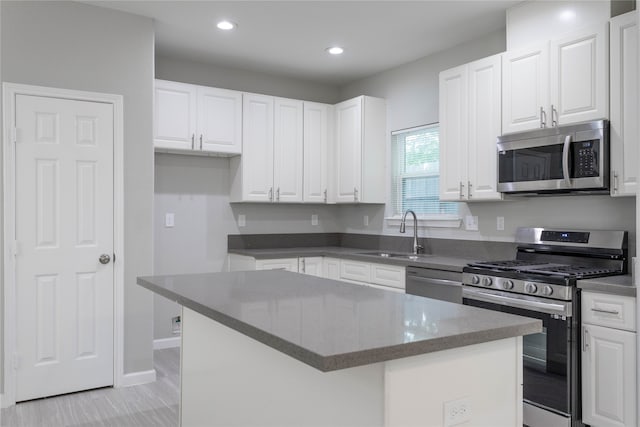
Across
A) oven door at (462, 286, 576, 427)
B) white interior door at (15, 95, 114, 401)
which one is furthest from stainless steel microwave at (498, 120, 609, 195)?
white interior door at (15, 95, 114, 401)

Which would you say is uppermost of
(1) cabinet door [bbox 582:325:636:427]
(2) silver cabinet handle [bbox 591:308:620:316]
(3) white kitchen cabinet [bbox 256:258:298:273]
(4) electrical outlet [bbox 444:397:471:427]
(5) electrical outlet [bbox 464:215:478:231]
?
(5) electrical outlet [bbox 464:215:478:231]

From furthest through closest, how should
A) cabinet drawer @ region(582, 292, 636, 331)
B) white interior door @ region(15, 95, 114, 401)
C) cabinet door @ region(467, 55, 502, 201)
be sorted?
cabinet door @ region(467, 55, 502, 201) → white interior door @ region(15, 95, 114, 401) → cabinet drawer @ region(582, 292, 636, 331)

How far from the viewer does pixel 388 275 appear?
4027mm

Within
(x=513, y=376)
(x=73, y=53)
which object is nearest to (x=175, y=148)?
(x=73, y=53)

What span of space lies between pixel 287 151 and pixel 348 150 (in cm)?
61

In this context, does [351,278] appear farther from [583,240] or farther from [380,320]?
[380,320]

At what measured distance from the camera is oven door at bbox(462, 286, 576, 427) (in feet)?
8.91

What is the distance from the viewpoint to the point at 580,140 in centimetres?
298

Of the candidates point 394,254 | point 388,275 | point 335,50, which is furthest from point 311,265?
point 335,50

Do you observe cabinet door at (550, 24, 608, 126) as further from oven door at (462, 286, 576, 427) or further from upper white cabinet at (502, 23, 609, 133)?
oven door at (462, 286, 576, 427)

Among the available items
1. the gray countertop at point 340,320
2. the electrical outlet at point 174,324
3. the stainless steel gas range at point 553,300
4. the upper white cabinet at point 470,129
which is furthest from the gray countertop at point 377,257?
the gray countertop at point 340,320

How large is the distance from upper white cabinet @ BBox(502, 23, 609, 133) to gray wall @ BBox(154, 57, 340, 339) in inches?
102

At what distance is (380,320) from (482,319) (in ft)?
1.00

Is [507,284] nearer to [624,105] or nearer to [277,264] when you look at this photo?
[624,105]
